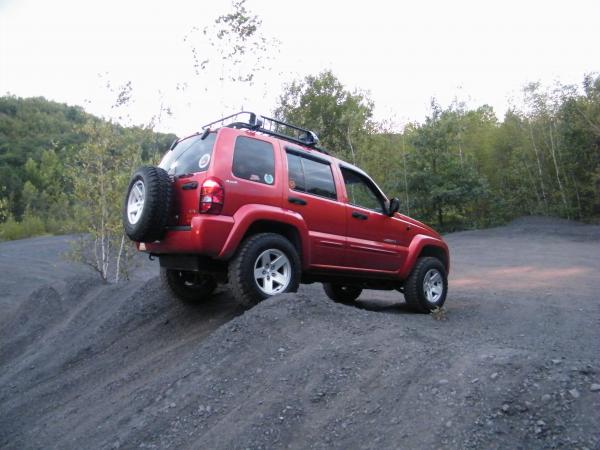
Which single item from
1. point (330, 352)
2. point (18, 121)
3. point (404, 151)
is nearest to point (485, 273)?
point (330, 352)

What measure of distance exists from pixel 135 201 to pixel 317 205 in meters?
1.97

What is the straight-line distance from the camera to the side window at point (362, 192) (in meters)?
6.66

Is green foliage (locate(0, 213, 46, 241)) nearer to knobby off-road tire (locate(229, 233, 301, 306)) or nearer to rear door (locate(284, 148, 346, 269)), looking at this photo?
rear door (locate(284, 148, 346, 269))

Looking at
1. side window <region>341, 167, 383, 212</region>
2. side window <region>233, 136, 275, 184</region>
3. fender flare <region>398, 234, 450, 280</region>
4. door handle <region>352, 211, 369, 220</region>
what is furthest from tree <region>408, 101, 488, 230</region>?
side window <region>233, 136, 275, 184</region>

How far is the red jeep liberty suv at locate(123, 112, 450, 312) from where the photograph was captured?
494 centimetres

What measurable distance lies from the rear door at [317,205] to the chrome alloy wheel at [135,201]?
147 centimetres

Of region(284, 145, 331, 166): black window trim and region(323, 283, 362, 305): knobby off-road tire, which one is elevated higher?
region(284, 145, 331, 166): black window trim

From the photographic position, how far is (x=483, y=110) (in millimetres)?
51500

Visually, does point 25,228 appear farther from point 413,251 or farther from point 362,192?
point 413,251

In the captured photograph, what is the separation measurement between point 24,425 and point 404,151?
89.6 ft

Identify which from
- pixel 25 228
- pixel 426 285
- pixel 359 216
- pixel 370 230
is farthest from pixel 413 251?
pixel 25 228

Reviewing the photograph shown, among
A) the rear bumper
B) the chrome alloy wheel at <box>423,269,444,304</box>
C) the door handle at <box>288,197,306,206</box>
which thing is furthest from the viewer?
the chrome alloy wheel at <box>423,269,444,304</box>

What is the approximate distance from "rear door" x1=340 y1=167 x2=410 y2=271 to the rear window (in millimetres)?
1890

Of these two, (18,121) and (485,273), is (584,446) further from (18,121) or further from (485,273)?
(18,121)
